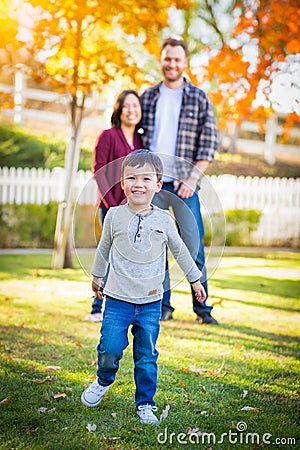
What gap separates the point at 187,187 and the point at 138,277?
1651mm

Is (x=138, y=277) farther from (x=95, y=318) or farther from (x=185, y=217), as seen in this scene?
(x=95, y=318)

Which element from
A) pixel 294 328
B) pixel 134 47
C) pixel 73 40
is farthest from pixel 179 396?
pixel 134 47

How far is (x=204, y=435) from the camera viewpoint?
289 cm

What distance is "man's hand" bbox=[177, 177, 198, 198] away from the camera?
4445mm

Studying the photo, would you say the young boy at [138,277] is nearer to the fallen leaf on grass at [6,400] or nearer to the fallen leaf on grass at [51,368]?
the fallen leaf on grass at [6,400]

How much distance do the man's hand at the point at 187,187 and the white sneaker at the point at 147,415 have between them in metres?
1.73

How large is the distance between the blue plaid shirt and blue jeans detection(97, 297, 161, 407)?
2164mm

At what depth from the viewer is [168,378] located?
12.3ft

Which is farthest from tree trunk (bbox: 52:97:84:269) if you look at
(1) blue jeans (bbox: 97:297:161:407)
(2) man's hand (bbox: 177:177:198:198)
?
(1) blue jeans (bbox: 97:297:161:407)

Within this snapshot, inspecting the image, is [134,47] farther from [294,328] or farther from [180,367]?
[180,367]

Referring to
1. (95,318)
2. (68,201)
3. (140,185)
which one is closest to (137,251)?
(140,185)

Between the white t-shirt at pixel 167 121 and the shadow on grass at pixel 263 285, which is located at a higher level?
the white t-shirt at pixel 167 121

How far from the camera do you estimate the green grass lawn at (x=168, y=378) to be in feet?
9.38

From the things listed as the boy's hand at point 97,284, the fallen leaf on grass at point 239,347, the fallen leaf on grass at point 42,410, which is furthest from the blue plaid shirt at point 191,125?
the fallen leaf on grass at point 42,410
